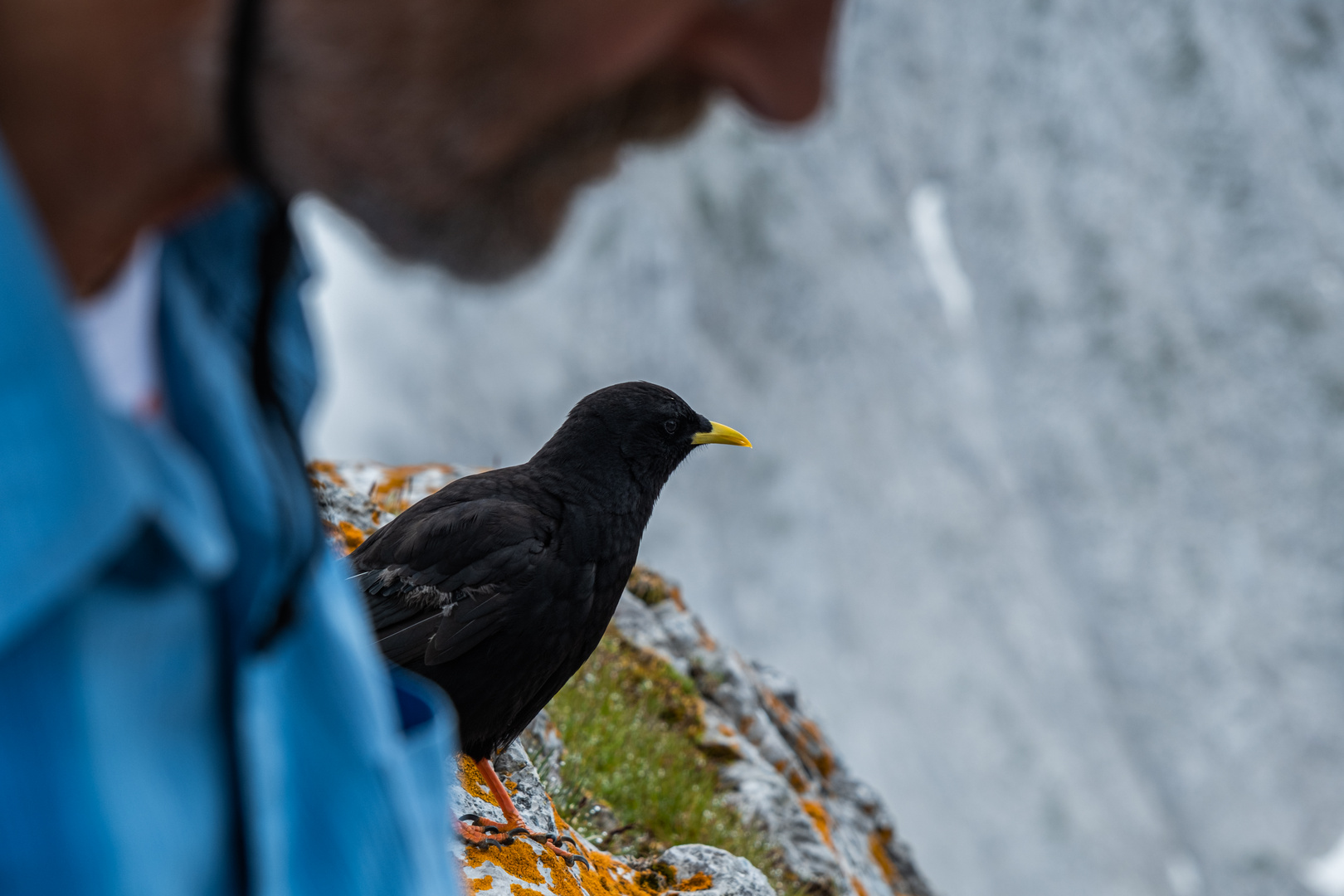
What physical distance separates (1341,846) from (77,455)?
37.2 m

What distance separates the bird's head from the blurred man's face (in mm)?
3074

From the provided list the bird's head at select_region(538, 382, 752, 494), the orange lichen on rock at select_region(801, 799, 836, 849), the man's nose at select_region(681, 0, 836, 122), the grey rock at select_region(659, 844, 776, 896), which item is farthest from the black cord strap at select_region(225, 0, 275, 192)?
the orange lichen on rock at select_region(801, 799, 836, 849)

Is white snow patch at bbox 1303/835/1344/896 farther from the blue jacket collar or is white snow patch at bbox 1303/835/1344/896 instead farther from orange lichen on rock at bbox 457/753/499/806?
the blue jacket collar

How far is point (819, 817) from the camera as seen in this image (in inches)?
221

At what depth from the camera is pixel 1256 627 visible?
99.1 ft

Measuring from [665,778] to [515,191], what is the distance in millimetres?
4324

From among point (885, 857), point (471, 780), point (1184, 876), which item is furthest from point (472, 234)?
point (1184, 876)

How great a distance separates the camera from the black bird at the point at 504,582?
3.61 m

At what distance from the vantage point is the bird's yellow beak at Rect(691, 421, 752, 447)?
453 centimetres

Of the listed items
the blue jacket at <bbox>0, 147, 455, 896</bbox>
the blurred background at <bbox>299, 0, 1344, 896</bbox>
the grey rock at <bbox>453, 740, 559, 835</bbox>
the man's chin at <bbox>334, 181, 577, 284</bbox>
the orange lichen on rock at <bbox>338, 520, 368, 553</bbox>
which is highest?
the blurred background at <bbox>299, 0, 1344, 896</bbox>

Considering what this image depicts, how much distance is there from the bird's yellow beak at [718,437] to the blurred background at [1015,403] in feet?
77.0

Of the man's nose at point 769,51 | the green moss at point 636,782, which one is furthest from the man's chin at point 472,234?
the green moss at point 636,782

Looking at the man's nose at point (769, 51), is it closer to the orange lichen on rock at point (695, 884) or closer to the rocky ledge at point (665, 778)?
the rocky ledge at point (665, 778)

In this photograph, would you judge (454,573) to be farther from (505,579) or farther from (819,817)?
(819,817)
